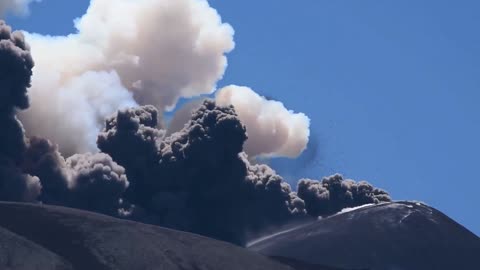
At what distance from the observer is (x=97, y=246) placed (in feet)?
153

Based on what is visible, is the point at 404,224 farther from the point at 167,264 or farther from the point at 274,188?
the point at 167,264

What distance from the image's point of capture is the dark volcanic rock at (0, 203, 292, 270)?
42531 millimetres

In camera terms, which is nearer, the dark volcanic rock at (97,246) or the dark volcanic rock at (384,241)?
the dark volcanic rock at (97,246)

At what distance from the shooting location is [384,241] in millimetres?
88938

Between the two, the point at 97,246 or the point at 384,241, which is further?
the point at 384,241

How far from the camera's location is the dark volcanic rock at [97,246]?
42.5 m

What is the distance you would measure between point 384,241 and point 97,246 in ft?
163

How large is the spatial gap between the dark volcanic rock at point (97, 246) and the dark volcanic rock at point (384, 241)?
2617 cm

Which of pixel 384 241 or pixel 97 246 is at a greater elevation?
pixel 384 241

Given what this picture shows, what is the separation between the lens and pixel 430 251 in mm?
88375

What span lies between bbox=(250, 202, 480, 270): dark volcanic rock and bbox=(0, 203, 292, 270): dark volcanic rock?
2617cm

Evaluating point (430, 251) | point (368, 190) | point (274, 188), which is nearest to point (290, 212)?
point (274, 188)

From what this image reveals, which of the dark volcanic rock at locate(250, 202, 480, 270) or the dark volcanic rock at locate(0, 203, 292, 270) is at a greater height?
the dark volcanic rock at locate(250, 202, 480, 270)

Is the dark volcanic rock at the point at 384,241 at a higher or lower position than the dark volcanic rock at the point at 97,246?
higher
